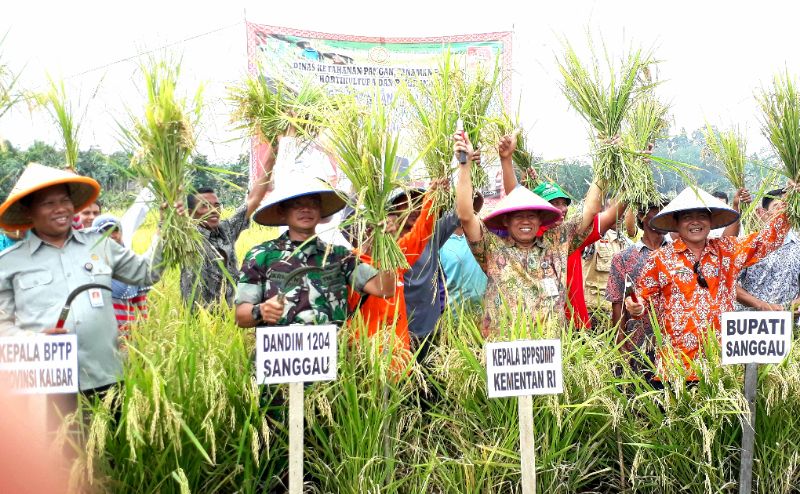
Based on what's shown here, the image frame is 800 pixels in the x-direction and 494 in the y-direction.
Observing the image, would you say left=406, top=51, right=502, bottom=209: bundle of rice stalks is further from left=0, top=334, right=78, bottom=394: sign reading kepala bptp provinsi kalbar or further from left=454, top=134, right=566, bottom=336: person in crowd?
left=0, top=334, right=78, bottom=394: sign reading kepala bptp provinsi kalbar

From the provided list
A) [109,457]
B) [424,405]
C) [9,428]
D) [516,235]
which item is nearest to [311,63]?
[516,235]

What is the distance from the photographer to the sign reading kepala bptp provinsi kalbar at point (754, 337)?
3.22 meters

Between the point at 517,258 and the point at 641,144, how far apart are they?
3.27 ft

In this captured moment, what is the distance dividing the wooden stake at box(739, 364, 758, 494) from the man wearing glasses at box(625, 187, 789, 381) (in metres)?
0.56

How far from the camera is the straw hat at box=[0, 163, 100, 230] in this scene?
3227 mm

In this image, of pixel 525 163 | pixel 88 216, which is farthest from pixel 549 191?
pixel 88 216

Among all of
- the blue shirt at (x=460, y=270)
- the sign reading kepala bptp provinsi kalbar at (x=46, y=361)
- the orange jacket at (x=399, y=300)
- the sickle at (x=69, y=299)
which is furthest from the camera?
the blue shirt at (x=460, y=270)

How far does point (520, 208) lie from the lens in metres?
3.95

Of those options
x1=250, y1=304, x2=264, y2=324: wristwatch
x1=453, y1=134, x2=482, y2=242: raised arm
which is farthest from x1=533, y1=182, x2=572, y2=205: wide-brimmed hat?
x1=250, y1=304, x2=264, y2=324: wristwatch

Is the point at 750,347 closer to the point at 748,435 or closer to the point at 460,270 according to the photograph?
the point at 748,435

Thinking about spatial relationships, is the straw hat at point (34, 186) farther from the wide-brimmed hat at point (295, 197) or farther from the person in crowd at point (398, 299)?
the person in crowd at point (398, 299)

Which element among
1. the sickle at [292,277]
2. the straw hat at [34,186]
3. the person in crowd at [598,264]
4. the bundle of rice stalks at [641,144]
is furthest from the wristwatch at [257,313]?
the person in crowd at [598,264]

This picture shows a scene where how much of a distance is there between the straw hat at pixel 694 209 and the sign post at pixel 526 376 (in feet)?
4.52

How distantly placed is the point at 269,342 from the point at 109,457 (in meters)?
0.73
